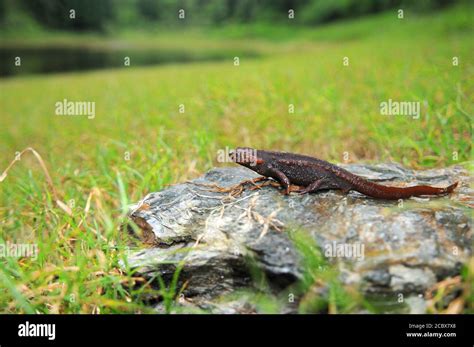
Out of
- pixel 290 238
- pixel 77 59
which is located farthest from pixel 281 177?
pixel 77 59

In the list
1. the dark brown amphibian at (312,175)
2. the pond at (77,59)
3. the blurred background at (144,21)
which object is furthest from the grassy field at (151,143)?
the blurred background at (144,21)

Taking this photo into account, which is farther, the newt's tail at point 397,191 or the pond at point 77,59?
the pond at point 77,59

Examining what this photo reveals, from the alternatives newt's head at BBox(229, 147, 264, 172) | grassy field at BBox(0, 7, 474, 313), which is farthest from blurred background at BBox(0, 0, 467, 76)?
newt's head at BBox(229, 147, 264, 172)

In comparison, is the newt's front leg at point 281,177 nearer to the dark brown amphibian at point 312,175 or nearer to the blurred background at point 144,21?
the dark brown amphibian at point 312,175

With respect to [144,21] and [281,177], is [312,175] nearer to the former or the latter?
[281,177]
